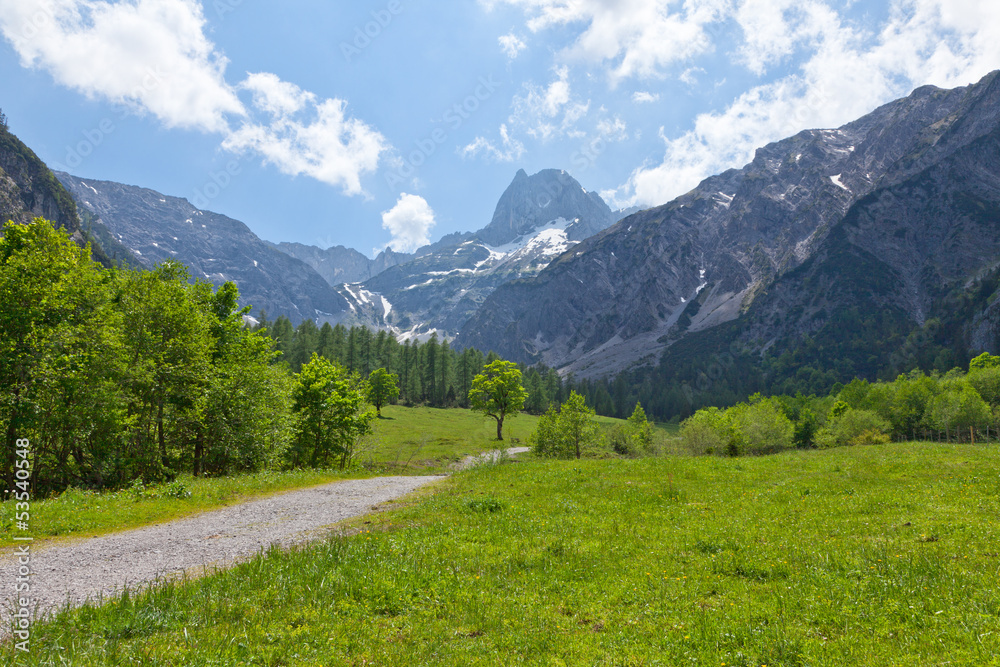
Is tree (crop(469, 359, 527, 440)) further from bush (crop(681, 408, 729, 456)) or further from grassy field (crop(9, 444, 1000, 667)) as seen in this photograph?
grassy field (crop(9, 444, 1000, 667))

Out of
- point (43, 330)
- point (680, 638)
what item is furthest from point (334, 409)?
point (680, 638)

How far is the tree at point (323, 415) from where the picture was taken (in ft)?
128

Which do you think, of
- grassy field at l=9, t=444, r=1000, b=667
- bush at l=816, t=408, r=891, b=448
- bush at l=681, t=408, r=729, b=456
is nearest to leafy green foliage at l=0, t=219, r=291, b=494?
grassy field at l=9, t=444, r=1000, b=667

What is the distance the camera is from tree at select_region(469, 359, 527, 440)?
77812mm

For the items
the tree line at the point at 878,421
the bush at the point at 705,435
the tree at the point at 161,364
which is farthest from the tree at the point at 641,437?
the tree at the point at 161,364

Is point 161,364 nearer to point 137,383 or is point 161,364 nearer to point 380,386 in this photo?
point 137,383

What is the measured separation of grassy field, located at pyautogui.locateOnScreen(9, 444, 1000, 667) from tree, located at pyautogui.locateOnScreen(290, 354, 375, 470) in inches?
984

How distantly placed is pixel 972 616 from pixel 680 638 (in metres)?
4.69

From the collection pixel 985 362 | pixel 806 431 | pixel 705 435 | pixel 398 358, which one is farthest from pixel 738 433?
pixel 398 358

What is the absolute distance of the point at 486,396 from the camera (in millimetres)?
81750

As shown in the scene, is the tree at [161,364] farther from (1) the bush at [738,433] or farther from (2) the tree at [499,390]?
(1) the bush at [738,433]

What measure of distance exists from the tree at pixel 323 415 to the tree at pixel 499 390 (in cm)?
3771

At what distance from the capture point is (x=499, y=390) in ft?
260

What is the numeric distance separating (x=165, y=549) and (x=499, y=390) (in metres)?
66.9
